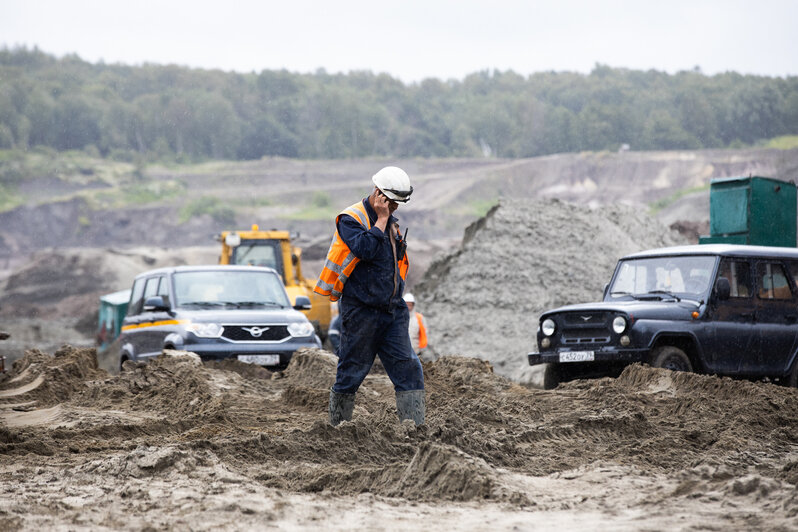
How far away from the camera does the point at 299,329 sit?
12867 mm

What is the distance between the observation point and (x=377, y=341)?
7176mm

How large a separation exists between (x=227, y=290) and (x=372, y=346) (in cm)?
668

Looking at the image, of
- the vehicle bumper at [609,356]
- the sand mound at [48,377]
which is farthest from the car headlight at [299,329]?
the vehicle bumper at [609,356]

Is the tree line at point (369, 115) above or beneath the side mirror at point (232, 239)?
above

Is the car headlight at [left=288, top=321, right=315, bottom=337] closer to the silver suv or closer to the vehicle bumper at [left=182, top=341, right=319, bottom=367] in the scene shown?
the silver suv

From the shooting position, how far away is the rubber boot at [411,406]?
7.16 m

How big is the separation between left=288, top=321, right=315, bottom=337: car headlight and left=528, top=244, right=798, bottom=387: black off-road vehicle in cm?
294

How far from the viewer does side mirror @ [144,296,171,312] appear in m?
12.6

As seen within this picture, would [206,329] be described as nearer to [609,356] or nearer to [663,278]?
[609,356]

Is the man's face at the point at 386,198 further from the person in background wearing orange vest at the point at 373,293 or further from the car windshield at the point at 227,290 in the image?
the car windshield at the point at 227,290

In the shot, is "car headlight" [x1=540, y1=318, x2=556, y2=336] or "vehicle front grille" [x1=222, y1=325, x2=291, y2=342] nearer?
"car headlight" [x1=540, y1=318, x2=556, y2=336]

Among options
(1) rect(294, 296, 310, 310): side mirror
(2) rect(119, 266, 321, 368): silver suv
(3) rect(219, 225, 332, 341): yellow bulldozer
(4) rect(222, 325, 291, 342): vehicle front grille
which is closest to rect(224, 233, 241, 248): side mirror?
(3) rect(219, 225, 332, 341): yellow bulldozer

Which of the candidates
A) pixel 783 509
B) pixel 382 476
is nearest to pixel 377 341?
pixel 382 476

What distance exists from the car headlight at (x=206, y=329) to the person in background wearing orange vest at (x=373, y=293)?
18.1 feet
